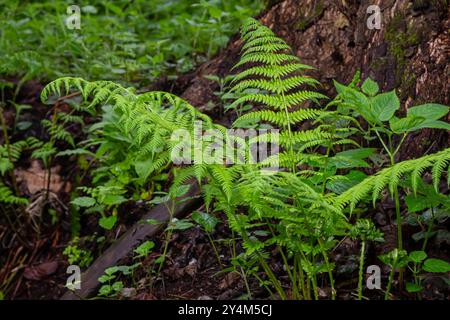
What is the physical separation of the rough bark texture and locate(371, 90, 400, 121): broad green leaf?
0.60 metres

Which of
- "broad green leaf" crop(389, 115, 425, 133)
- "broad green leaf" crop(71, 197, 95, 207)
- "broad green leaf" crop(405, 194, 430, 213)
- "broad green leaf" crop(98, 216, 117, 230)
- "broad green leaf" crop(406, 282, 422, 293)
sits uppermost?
"broad green leaf" crop(389, 115, 425, 133)

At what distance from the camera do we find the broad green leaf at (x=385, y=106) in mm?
2232

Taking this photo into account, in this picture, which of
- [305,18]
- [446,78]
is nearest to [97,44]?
[305,18]

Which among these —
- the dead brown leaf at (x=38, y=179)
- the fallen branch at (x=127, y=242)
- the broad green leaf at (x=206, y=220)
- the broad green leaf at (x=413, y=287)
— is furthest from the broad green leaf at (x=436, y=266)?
the dead brown leaf at (x=38, y=179)

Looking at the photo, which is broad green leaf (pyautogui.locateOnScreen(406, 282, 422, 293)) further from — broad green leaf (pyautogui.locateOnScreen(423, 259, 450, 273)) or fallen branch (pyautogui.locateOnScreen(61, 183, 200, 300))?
fallen branch (pyautogui.locateOnScreen(61, 183, 200, 300))

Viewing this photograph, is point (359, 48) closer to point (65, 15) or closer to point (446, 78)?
point (446, 78)

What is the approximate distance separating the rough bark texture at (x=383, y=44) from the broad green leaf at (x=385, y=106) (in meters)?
0.60

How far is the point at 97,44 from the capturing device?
4996 mm

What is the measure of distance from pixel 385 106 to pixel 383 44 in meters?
0.89

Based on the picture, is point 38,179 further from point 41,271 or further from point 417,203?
point 417,203

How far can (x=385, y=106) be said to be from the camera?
2.27 meters

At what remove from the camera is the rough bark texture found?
2.81m

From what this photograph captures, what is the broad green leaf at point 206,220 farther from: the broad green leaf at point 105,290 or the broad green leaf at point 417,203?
the broad green leaf at point 417,203

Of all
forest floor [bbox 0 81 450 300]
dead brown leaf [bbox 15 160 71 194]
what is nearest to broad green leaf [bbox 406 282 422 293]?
forest floor [bbox 0 81 450 300]
